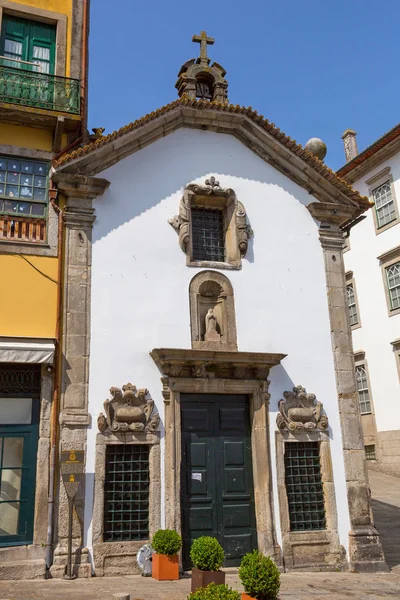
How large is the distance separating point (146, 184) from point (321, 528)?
666cm

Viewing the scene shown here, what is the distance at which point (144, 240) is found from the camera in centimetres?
1018

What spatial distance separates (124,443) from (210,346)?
215cm

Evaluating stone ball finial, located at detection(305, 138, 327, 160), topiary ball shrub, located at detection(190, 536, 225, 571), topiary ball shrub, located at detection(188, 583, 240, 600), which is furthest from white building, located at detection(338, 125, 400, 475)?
topiary ball shrub, located at detection(188, 583, 240, 600)

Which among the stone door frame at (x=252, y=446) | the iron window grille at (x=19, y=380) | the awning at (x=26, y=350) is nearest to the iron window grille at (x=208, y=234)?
the stone door frame at (x=252, y=446)

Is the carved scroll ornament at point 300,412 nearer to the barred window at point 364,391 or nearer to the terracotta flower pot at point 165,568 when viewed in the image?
the terracotta flower pot at point 165,568

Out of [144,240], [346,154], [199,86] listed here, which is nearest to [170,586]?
[144,240]

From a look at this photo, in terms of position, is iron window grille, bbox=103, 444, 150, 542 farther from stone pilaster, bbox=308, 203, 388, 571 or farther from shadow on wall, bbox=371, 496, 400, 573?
shadow on wall, bbox=371, 496, 400, 573

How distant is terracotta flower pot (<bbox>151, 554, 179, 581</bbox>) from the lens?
26.7 feet

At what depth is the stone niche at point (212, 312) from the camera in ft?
32.6

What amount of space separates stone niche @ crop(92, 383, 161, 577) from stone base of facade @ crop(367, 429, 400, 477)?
11.9 metres

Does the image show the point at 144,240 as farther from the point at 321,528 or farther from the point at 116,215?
the point at 321,528

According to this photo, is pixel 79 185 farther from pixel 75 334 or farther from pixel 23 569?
pixel 23 569

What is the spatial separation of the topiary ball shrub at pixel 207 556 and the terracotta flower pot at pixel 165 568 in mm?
1213

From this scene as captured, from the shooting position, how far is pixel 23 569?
804 cm
